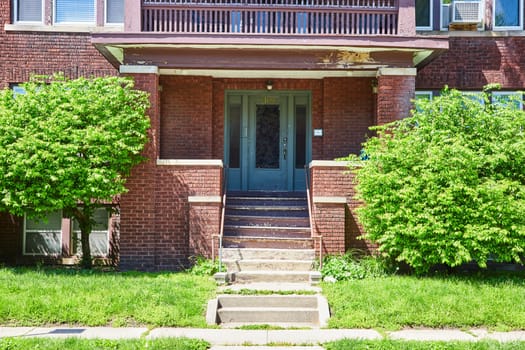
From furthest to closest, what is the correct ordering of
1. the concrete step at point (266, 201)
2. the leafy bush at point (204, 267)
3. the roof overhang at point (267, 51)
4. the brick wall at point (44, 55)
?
the brick wall at point (44, 55) → the concrete step at point (266, 201) → the roof overhang at point (267, 51) → the leafy bush at point (204, 267)

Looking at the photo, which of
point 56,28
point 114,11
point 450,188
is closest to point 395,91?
point 450,188

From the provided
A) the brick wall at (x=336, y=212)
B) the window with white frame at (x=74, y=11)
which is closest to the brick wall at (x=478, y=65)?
the brick wall at (x=336, y=212)

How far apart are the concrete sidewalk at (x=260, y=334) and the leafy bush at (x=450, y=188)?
2240 millimetres

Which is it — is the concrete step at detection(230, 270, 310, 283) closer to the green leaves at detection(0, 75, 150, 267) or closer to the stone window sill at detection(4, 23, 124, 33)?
the green leaves at detection(0, 75, 150, 267)

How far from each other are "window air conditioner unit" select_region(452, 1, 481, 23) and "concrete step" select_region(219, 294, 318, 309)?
25.7 ft

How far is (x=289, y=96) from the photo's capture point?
1431 cm

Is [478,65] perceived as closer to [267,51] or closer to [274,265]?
[267,51]

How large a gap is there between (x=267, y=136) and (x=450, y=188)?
17.9ft

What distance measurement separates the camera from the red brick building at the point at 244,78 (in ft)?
37.8

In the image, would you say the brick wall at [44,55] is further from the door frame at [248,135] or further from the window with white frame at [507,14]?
the window with white frame at [507,14]

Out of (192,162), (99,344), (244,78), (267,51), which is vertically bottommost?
(99,344)

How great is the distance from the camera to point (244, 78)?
14.1 metres

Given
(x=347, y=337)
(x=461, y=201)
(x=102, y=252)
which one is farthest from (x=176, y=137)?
(x=347, y=337)

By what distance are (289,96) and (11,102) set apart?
20.1ft
